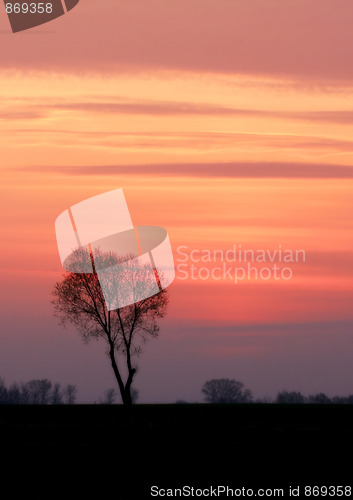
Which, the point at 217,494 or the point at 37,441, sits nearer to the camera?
the point at 217,494

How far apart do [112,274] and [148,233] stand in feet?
18.6

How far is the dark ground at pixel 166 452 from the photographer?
30.0 metres

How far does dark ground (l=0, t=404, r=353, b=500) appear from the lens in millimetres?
29984

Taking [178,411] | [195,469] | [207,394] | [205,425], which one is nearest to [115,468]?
[195,469]

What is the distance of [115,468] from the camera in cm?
3269

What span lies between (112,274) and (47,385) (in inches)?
2573

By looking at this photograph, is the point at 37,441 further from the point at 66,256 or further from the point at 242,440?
the point at 66,256

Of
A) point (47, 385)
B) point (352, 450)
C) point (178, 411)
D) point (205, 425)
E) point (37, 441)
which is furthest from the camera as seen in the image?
point (47, 385)

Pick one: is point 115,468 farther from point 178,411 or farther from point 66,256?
point 66,256

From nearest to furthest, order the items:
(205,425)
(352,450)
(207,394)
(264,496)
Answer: (264,496), (352,450), (205,425), (207,394)

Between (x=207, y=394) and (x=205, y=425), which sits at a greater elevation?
(x=207, y=394)

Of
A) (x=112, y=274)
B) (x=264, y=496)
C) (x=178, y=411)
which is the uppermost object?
(x=112, y=274)

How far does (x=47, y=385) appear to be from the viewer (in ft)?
441

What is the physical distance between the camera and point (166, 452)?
122 feet
